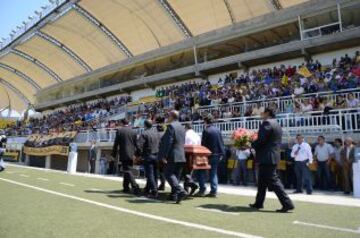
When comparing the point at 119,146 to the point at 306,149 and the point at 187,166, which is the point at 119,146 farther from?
the point at 306,149

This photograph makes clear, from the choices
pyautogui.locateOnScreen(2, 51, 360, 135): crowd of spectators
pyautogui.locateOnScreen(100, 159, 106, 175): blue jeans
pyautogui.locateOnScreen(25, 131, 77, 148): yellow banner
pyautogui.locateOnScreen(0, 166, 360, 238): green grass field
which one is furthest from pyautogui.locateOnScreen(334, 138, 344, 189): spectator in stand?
pyautogui.locateOnScreen(25, 131, 77, 148): yellow banner

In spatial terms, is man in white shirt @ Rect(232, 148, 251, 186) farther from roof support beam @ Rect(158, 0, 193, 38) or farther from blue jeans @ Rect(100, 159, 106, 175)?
roof support beam @ Rect(158, 0, 193, 38)

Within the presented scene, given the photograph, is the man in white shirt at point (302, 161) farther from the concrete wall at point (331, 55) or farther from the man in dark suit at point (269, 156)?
the concrete wall at point (331, 55)

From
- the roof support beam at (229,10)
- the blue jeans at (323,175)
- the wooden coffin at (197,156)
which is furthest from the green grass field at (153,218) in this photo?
the roof support beam at (229,10)

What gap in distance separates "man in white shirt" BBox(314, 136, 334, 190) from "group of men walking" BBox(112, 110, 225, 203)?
4.38 meters

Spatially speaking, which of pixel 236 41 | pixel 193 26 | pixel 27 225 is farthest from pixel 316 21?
pixel 27 225

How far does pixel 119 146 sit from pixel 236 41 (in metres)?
15.4

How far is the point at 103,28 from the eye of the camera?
34438 millimetres

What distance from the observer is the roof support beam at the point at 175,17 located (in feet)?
94.3

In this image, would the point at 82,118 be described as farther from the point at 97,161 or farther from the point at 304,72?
the point at 304,72

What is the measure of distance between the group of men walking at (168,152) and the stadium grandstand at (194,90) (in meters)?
0.45

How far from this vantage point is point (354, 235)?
16.2 ft

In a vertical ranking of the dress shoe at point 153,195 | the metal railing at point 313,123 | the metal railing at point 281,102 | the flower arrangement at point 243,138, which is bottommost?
the dress shoe at point 153,195

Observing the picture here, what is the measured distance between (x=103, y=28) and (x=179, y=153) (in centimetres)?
2904
